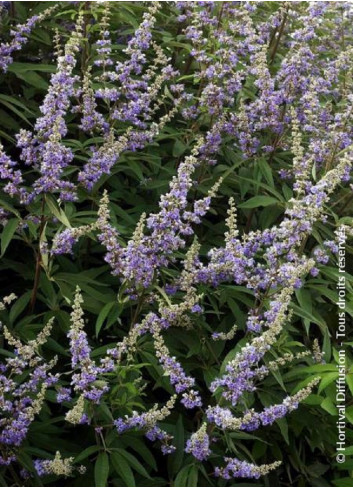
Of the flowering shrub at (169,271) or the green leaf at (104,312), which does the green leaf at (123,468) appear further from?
the green leaf at (104,312)

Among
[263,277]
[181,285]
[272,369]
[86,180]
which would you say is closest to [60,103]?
[86,180]

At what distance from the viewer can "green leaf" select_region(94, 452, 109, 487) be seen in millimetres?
4402

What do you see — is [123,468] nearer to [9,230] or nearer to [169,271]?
[169,271]

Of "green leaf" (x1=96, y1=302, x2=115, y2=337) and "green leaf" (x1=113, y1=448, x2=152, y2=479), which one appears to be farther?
"green leaf" (x1=96, y1=302, x2=115, y2=337)

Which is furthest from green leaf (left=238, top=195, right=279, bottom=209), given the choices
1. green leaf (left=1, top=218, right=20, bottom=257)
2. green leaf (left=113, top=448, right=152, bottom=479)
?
green leaf (left=113, top=448, right=152, bottom=479)

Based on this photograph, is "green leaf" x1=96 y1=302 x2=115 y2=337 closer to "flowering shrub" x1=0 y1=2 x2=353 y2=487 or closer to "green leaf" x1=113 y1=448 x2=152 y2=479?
"flowering shrub" x1=0 y1=2 x2=353 y2=487

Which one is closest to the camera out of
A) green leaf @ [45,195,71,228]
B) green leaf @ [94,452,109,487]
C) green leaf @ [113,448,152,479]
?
green leaf @ [94,452,109,487]

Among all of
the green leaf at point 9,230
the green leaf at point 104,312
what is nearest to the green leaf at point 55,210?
the green leaf at point 9,230

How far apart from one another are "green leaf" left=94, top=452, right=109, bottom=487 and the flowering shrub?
0.03 feet

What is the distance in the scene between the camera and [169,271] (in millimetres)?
5328

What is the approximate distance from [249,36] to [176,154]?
122 cm

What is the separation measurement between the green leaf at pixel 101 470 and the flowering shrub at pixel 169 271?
1 cm

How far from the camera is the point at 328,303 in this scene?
6199mm

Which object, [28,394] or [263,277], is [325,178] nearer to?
[263,277]
